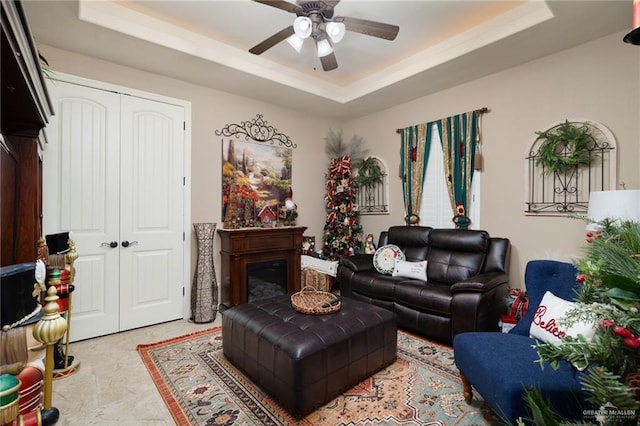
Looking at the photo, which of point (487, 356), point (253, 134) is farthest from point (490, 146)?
point (253, 134)

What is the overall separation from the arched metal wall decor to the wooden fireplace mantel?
2846mm

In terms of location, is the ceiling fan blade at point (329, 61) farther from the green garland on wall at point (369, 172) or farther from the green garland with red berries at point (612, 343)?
the green garland with red berries at point (612, 343)

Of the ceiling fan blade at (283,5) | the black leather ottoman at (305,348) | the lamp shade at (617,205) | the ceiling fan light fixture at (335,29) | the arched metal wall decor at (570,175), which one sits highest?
the ceiling fan blade at (283,5)

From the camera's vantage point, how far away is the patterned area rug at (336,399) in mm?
1844

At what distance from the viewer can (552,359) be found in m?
0.77

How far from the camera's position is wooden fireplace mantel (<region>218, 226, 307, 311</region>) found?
3.76 m

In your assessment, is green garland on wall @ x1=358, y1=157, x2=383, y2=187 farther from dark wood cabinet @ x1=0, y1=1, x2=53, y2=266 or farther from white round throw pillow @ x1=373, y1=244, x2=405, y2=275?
dark wood cabinet @ x1=0, y1=1, x2=53, y2=266

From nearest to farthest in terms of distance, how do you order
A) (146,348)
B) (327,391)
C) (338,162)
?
(327,391), (146,348), (338,162)

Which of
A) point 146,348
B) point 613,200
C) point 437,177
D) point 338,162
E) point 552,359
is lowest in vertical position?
point 146,348

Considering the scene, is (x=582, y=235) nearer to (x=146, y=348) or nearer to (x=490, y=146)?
(x=490, y=146)

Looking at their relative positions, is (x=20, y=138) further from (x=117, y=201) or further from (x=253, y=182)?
(x=253, y=182)

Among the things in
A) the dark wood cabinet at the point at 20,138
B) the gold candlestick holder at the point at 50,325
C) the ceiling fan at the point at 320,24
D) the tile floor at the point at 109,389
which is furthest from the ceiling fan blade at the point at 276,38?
the tile floor at the point at 109,389

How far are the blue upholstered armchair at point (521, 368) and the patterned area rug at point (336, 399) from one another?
0.23m

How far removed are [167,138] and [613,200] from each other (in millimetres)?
4138
